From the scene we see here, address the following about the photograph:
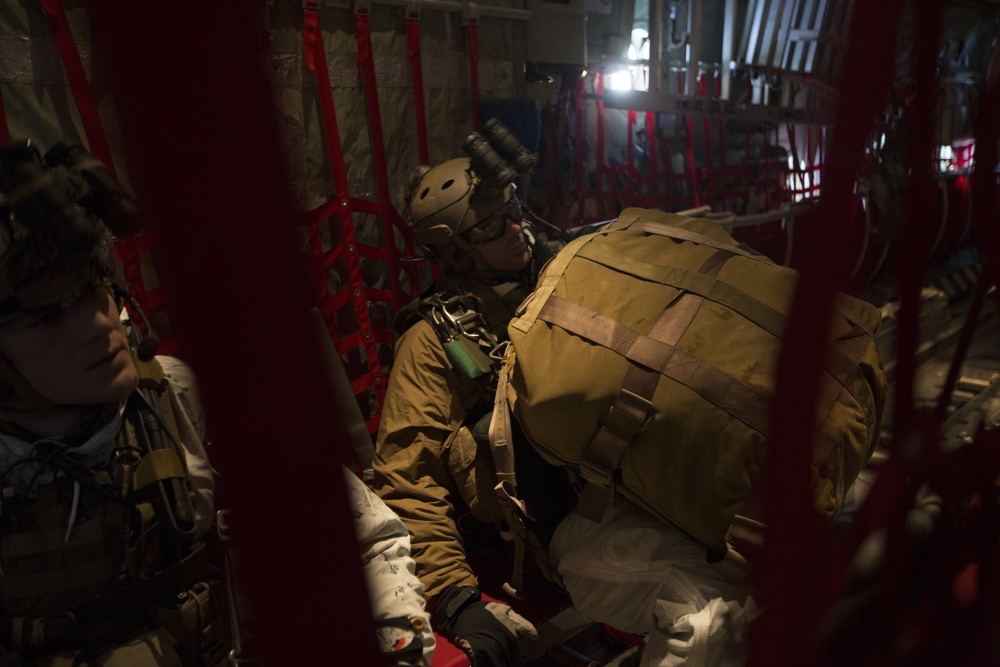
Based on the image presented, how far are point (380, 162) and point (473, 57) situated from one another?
703 millimetres

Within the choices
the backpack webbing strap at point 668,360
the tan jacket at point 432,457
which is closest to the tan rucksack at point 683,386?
the backpack webbing strap at point 668,360

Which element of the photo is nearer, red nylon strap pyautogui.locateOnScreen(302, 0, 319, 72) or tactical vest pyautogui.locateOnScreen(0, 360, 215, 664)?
tactical vest pyautogui.locateOnScreen(0, 360, 215, 664)

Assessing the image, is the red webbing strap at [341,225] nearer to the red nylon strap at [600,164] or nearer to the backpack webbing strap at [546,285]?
the backpack webbing strap at [546,285]

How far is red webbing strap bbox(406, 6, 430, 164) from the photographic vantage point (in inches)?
111

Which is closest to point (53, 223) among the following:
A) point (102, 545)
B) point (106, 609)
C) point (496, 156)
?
point (102, 545)

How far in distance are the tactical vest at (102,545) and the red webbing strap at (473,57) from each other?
210 cm

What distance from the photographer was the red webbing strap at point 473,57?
3.01 m

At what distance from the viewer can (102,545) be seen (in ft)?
4.71

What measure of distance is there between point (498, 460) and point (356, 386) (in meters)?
1.18

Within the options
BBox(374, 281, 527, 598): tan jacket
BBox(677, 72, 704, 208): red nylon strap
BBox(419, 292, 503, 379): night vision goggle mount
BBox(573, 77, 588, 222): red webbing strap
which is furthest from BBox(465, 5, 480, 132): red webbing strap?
BBox(677, 72, 704, 208): red nylon strap

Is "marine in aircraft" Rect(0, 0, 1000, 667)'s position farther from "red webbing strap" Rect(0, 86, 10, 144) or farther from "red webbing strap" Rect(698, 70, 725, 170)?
"red webbing strap" Rect(698, 70, 725, 170)

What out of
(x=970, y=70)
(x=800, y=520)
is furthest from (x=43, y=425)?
(x=970, y=70)

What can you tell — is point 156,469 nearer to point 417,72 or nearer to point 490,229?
point 490,229

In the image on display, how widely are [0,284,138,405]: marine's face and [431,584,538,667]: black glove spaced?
103cm
